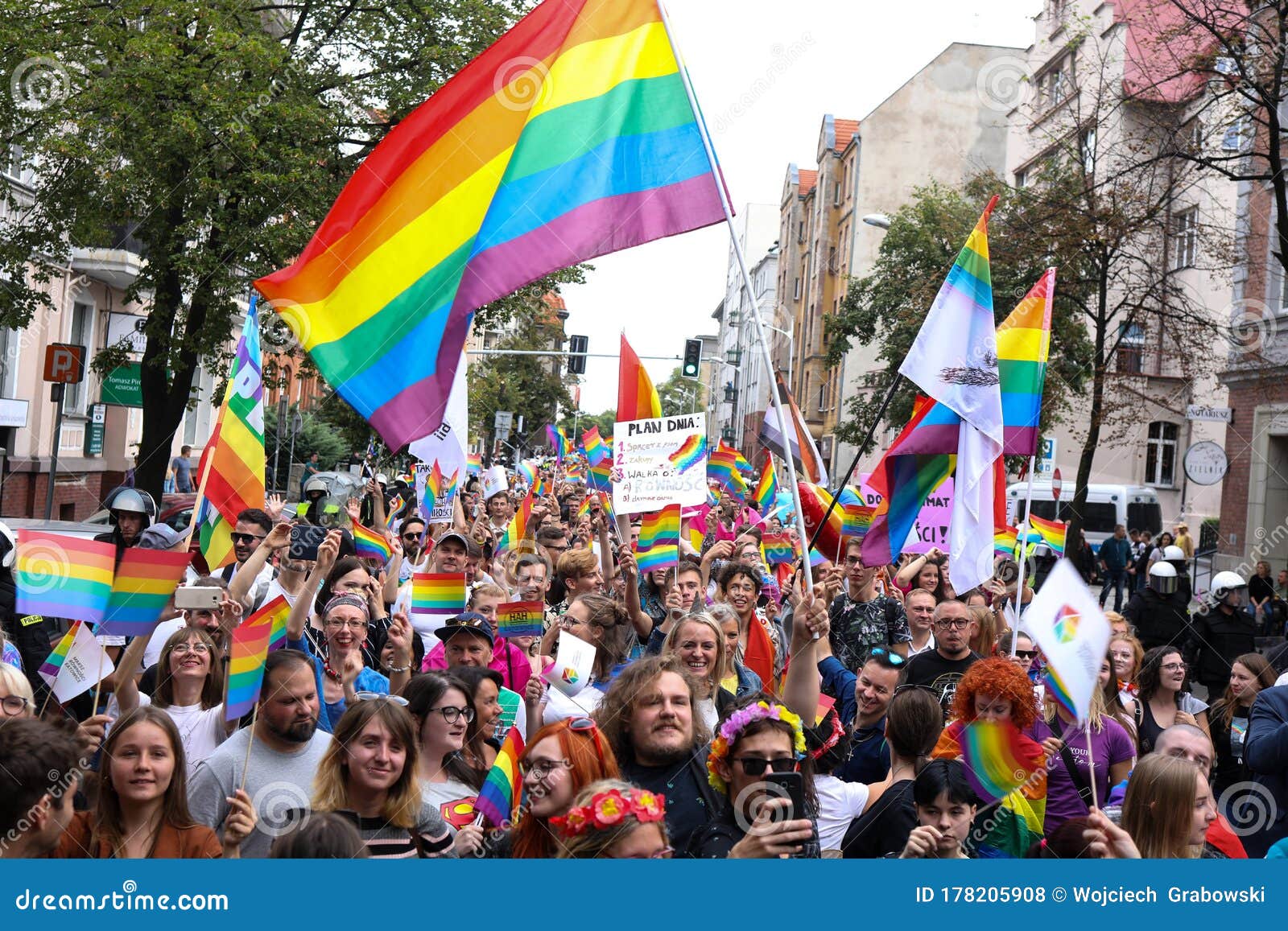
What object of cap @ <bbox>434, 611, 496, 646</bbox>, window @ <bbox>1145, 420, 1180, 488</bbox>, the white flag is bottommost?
cap @ <bbox>434, 611, 496, 646</bbox>

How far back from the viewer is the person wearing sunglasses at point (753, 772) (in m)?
3.92

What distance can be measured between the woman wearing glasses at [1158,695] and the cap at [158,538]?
5.11 meters

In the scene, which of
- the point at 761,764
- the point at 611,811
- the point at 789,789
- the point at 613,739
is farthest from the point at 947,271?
the point at 611,811

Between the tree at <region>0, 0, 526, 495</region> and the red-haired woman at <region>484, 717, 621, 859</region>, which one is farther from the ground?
Result: the tree at <region>0, 0, 526, 495</region>

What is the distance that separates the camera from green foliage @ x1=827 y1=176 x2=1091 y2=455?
2212 cm

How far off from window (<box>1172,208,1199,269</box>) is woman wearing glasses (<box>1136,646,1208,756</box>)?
1615 centimetres

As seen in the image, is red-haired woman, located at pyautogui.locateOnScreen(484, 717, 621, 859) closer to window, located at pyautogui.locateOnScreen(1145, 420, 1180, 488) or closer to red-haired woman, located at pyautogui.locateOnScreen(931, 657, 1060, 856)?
red-haired woman, located at pyautogui.locateOnScreen(931, 657, 1060, 856)

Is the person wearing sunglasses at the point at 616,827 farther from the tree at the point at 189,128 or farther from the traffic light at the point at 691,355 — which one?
the traffic light at the point at 691,355

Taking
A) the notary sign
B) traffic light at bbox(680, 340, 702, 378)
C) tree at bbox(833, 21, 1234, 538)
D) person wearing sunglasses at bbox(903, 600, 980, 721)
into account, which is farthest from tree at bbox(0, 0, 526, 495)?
traffic light at bbox(680, 340, 702, 378)

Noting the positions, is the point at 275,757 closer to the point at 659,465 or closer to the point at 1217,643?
the point at 659,465

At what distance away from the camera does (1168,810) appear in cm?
420

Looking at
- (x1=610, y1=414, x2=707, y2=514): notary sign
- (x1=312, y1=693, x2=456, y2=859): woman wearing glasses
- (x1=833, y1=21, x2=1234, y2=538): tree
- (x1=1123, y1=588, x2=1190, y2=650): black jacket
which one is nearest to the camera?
(x1=312, y1=693, x2=456, y2=859): woman wearing glasses
